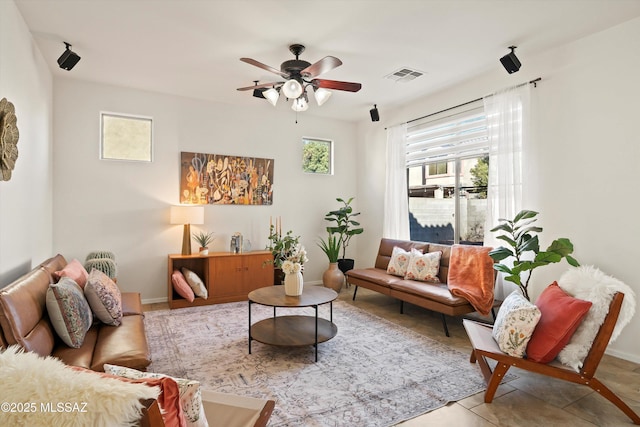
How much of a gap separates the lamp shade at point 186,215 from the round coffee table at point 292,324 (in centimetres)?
177

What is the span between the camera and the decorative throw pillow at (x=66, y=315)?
2191 mm

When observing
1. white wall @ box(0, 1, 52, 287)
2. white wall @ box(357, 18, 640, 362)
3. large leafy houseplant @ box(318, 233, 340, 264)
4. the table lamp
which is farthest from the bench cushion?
white wall @ box(0, 1, 52, 287)

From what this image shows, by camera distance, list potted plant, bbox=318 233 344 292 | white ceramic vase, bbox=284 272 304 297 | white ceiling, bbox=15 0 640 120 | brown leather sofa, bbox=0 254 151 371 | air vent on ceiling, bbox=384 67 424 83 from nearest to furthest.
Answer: brown leather sofa, bbox=0 254 151 371 < white ceiling, bbox=15 0 640 120 < white ceramic vase, bbox=284 272 304 297 < air vent on ceiling, bbox=384 67 424 83 < potted plant, bbox=318 233 344 292

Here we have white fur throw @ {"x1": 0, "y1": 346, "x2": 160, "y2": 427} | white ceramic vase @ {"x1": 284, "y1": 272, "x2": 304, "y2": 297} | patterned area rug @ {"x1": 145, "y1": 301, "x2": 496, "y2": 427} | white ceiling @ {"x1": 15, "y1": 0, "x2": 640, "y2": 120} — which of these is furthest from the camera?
white ceramic vase @ {"x1": 284, "y1": 272, "x2": 304, "y2": 297}

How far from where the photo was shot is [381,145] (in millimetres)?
6051

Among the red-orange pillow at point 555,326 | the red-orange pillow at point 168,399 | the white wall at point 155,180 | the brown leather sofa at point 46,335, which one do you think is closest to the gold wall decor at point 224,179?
the white wall at point 155,180

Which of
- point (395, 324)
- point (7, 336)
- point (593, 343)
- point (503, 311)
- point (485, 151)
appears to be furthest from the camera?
point (485, 151)

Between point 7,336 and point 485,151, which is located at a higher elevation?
point 485,151

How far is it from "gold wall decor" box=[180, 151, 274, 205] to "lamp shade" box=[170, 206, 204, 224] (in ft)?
1.26

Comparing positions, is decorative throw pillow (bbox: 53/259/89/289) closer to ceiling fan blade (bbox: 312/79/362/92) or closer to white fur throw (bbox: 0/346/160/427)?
white fur throw (bbox: 0/346/160/427)

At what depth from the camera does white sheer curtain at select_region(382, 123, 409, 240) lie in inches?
217

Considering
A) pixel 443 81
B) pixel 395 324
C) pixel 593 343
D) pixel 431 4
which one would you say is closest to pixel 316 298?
pixel 395 324

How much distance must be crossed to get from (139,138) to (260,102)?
1823 mm

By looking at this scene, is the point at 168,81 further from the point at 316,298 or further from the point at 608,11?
the point at 608,11
